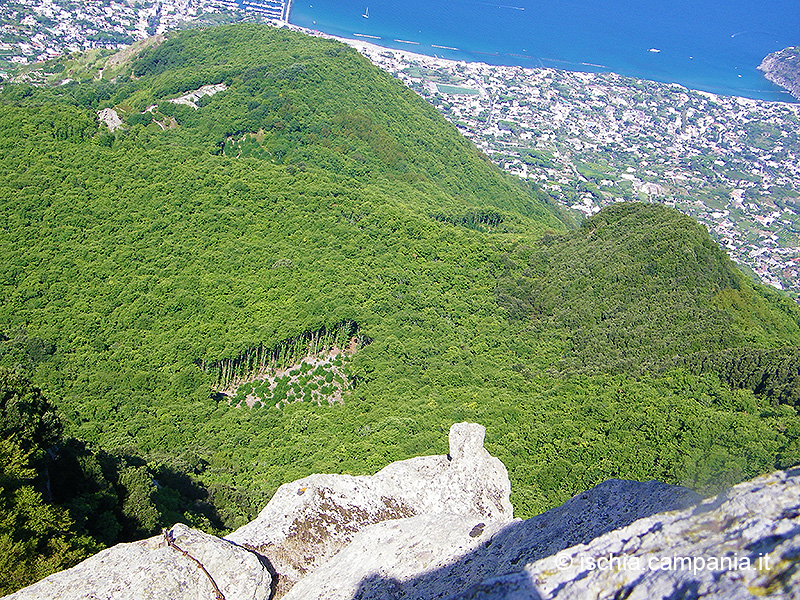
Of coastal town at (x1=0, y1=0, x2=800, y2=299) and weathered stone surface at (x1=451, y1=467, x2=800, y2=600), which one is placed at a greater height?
coastal town at (x1=0, y1=0, x2=800, y2=299)

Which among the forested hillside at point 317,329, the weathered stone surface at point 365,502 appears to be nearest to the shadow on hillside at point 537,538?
the weathered stone surface at point 365,502

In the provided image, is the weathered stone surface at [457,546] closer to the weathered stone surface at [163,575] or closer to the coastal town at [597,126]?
the weathered stone surface at [163,575]

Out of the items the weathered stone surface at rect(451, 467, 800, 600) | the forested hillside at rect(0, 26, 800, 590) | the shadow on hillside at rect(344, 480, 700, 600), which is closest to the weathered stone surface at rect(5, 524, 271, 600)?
the shadow on hillside at rect(344, 480, 700, 600)

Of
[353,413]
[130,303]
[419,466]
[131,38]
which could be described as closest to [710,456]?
[419,466]

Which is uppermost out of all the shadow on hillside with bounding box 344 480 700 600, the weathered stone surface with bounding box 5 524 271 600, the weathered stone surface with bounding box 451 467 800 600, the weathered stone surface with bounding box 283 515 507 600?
the weathered stone surface with bounding box 451 467 800 600

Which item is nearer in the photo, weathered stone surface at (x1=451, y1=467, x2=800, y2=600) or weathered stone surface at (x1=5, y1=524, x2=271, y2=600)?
weathered stone surface at (x1=451, y1=467, x2=800, y2=600)

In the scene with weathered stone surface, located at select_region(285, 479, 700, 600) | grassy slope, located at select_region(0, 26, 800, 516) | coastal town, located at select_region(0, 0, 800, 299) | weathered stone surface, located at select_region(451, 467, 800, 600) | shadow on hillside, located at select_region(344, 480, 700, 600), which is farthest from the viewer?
coastal town, located at select_region(0, 0, 800, 299)

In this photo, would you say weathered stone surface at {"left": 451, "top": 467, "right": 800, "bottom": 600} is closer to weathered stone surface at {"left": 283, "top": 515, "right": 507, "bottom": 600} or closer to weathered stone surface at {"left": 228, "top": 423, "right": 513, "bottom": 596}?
weathered stone surface at {"left": 283, "top": 515, "right": 507, "bottom": 600}

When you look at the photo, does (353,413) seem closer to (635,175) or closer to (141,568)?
(141,568)
